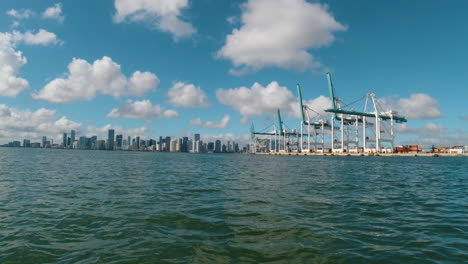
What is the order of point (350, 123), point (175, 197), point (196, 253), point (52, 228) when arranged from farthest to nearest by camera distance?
point (350, 123)
point (175, 197)
point (52, 228)
point (196, 253)

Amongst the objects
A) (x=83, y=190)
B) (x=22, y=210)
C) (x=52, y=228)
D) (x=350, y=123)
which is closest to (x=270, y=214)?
(x=52, y=228)

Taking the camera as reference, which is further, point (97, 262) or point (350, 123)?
point (350, 123)

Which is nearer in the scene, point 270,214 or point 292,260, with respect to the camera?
point 292,260

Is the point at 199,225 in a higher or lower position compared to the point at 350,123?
lower

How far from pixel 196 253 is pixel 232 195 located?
9461mm

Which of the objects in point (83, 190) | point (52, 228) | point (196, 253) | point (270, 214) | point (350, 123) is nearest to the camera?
point (196, 253)

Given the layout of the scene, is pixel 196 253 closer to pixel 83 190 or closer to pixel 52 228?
pixel 52 228

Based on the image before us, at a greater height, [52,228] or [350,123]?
[350,123]

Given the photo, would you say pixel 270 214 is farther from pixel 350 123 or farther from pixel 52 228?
pixel 350 123

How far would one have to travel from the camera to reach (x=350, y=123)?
153875 mm

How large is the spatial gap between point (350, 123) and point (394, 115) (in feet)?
86.3

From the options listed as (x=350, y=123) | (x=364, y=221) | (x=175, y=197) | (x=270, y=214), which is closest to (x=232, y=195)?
(x=175, y=197)

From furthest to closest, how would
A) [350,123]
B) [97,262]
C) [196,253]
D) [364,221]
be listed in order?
[350,123]
[364,221]
[196,253]
[97,262]

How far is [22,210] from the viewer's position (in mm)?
11672
